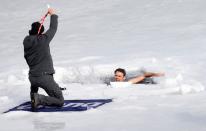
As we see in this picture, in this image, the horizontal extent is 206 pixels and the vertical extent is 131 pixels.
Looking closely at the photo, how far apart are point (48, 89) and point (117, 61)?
4.12 meters

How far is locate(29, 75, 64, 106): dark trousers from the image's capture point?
7766 mm

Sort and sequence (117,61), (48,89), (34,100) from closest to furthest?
(34,100) → (48,89) → (117,61)

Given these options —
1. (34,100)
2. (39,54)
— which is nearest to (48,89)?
(34,100)

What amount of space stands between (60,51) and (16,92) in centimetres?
458

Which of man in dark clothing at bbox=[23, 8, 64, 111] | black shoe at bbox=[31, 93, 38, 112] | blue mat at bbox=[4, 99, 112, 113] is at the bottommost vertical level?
blue mat at bbox=[4, 99, 112, 113]

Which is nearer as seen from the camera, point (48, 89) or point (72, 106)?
point (48, 89)

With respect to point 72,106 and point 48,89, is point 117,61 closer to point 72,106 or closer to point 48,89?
point 72,106

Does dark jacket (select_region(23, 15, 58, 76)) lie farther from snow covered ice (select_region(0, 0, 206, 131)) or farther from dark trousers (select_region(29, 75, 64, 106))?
snow covered ice (select_region(0, 0, 206, 131))

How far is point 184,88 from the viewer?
8.27m

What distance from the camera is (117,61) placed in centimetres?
1180

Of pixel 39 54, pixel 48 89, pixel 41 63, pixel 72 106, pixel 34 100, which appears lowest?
pixel 72 106

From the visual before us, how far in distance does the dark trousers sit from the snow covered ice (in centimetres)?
27

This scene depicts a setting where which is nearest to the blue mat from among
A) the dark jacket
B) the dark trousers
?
the dark trousers

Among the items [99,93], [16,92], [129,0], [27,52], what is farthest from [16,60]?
[129,0]
